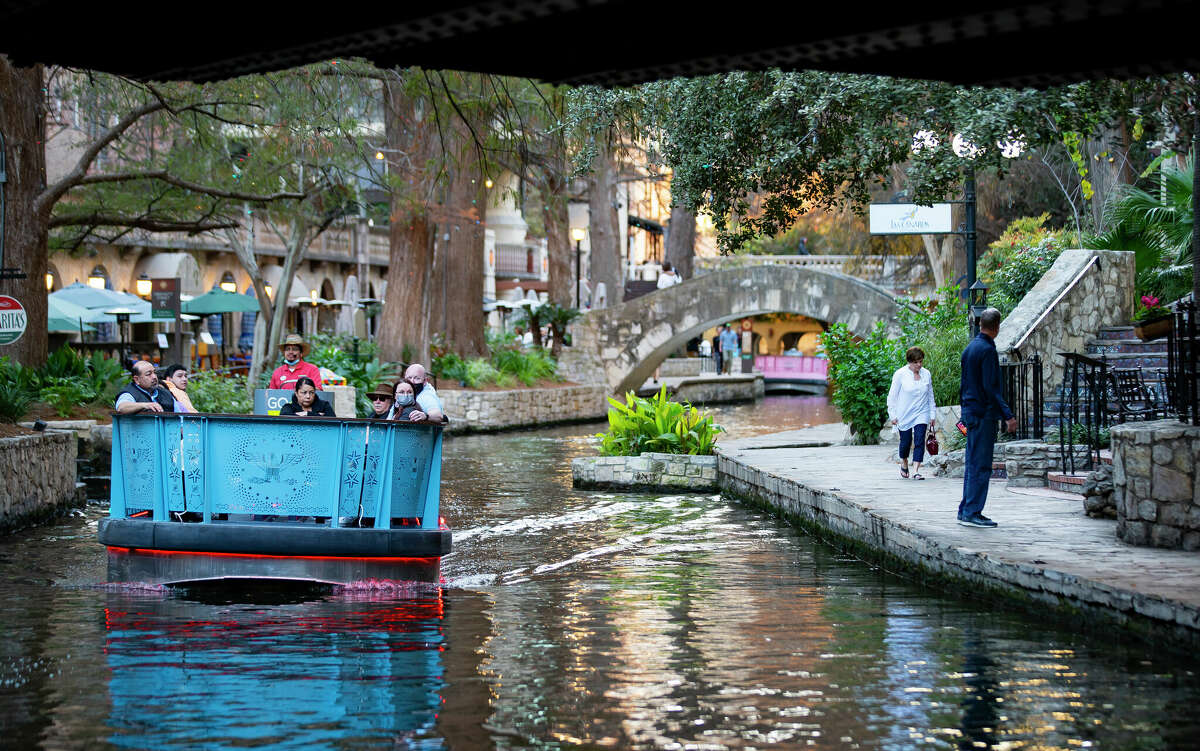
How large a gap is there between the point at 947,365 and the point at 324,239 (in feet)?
118

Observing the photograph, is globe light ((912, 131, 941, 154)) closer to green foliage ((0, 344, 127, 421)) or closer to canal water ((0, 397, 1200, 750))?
canal water ((0, 397, 1200, 750))

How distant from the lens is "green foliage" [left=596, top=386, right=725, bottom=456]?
760 inches

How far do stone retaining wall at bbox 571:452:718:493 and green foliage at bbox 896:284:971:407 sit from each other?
122 inches

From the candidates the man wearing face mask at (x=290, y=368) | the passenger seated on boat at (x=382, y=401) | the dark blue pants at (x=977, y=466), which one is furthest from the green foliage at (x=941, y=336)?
the passenger seated on boat at (x=382, y=401)

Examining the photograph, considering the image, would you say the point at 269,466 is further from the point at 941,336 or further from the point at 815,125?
the point at 941,336

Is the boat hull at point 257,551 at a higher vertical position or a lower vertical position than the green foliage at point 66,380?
lower

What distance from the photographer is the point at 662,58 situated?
6441mm

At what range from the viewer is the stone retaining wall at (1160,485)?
976 centimetres

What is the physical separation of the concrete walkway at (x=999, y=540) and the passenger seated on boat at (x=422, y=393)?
3753 millimetres

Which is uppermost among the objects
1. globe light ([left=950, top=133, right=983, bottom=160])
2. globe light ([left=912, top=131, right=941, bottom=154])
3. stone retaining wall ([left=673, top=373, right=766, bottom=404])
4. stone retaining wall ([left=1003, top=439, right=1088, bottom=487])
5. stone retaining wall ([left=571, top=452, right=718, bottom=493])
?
globe light ([left=912, top=131, right=941, bottom=154])

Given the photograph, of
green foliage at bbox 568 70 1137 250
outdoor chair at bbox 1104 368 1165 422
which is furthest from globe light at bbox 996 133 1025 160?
outdoor chair at bbox 1104 368 1165 422

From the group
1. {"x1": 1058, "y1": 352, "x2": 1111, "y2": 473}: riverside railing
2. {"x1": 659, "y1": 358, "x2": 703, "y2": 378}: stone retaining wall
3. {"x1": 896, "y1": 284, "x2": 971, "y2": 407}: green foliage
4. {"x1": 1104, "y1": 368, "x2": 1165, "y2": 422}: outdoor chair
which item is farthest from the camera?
{"x1": 659, "y1": 358, "x2": 703, "y2": 378}: stone retaining wall

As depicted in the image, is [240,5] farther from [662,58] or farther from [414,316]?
[414,316]

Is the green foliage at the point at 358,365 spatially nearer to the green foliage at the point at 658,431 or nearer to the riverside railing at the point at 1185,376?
the green foliage at the point at 658,431
